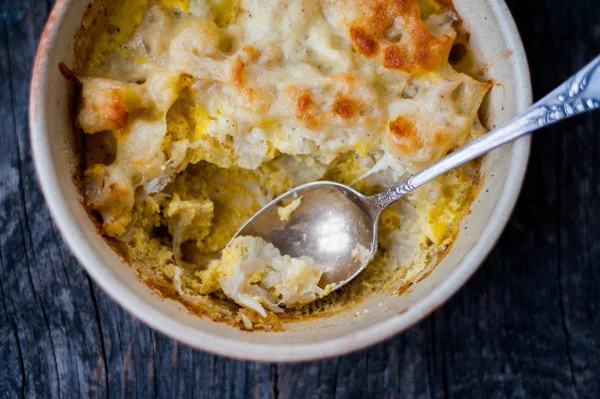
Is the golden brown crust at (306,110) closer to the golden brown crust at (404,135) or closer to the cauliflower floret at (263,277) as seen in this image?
the golden brown crust at (404,135)

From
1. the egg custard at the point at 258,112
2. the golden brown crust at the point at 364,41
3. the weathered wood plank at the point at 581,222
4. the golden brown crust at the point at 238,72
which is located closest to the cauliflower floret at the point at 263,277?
the egg custard at the point at 258,112

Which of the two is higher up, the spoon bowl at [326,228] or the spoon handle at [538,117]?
the spoon handle at [538,117]

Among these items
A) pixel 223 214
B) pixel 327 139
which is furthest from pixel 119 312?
pixel 327 139

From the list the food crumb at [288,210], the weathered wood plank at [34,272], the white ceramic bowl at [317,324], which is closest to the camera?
the white ceramic bowl at [317,324]

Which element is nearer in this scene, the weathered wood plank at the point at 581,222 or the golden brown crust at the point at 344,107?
the golden brown crust at the point at 344,107

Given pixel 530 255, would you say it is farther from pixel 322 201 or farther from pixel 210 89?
pixel 210 89

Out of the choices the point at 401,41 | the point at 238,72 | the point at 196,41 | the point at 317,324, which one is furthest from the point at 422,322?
the point at 196,41
